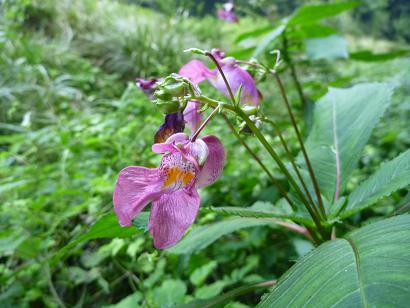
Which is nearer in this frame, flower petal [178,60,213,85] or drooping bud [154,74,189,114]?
drooping bud [154,74,189,114]

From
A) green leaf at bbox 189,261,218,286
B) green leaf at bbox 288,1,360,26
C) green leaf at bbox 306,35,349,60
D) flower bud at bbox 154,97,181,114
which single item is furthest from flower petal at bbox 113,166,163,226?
green leaf at bbox 306,35,349,60

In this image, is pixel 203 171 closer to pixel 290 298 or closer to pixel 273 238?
pixel 290 298

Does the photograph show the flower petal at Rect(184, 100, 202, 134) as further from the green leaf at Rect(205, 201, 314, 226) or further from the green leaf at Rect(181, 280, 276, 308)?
the green leaf at Rect(181, 280, 276, 308)

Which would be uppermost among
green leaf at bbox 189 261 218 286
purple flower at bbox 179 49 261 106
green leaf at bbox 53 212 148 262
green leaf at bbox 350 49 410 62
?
purple flower at bbox 179 49 261 106

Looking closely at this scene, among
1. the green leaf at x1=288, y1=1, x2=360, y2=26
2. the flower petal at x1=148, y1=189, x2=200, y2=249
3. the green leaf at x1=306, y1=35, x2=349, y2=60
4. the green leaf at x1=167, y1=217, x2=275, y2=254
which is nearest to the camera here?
the flower petal at x1=148, y1=189, x2=200, y2=249

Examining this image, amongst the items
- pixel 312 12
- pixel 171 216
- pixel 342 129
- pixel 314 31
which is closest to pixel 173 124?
pixel 171 216

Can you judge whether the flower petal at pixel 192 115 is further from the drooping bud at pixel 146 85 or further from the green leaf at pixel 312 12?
the green leaf at pixel 312 12

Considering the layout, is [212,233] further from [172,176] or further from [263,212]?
[172,176]
